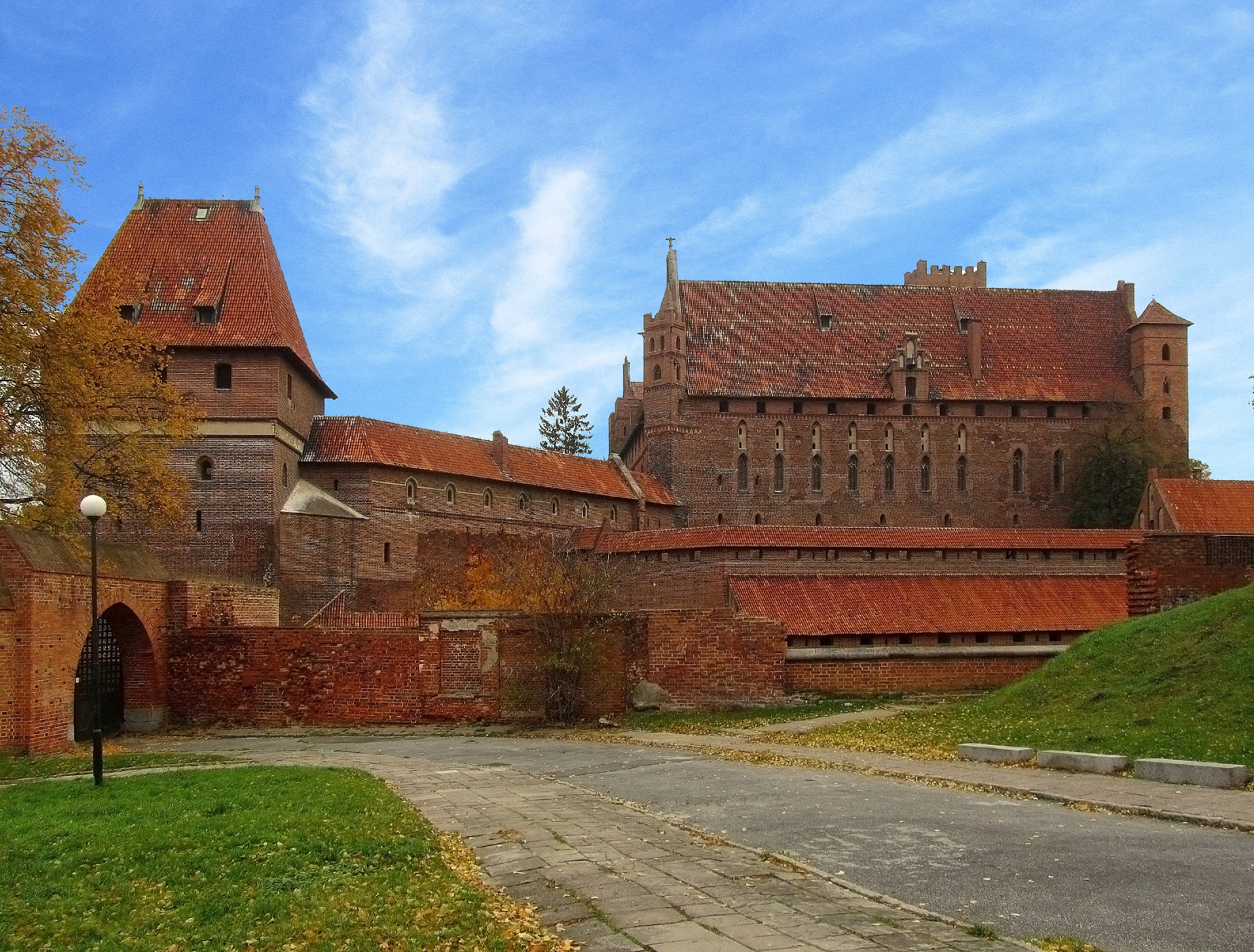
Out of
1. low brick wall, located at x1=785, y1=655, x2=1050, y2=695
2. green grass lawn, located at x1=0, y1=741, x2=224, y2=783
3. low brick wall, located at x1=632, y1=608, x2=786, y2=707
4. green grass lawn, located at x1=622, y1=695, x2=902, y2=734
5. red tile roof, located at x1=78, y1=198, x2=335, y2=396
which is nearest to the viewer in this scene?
green grass lawn, located at x1=0, y1=741, x2=224, y2=783

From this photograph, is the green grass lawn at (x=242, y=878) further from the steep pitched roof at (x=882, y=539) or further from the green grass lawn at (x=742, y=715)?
the steep pitched roof at (x=882, y=539)

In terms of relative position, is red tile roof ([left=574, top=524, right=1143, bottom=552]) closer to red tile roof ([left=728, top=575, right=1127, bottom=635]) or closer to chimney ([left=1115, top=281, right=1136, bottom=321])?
red tile roof ([left=728, top=575, right=1127, bottom=635])

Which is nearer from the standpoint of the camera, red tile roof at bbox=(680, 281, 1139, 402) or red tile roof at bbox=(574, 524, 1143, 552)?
red tile roof at bbox=(574, 524, 1143, 552)

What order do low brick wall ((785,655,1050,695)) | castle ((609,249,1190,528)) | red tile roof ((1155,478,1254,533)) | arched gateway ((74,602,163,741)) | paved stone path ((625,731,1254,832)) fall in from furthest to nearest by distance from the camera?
castle ((609,249,1190,528)) → red tile roof ((1155,478,1254,533)) → low brick wall ((785,655,1050,695)) → arched gateway ((74,602,163,741)) → paved stone path ((625,731,1254,832))

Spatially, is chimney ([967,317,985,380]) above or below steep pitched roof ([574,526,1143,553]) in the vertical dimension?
above

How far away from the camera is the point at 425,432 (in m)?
45.5

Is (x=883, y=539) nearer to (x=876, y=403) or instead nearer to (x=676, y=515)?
(x=676, y=515)

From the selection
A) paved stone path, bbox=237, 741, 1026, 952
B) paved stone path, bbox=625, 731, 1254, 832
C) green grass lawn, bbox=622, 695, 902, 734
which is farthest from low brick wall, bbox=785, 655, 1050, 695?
paved stone path, bbox=237, 741, 1026, 952

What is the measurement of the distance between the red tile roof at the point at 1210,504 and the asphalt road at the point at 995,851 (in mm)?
26281

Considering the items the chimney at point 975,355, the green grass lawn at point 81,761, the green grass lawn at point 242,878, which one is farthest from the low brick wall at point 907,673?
the chimney at point 975,355

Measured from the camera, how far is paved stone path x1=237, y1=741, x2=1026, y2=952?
6758mm

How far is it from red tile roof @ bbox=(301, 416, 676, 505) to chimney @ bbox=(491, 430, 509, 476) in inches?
4.4

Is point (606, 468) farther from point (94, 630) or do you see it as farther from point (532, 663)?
point (94, 630)

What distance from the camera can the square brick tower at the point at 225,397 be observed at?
124 feet
